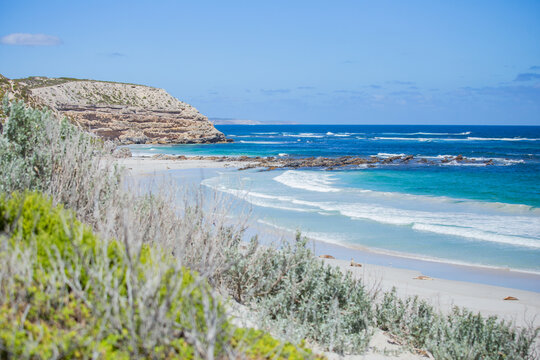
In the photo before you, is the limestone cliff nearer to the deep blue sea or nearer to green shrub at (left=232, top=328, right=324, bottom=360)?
the deep blue sea

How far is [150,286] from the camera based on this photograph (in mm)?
2639

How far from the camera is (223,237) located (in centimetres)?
589

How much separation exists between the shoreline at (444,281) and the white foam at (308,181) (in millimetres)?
10440

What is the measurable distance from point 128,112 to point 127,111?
0.46 meters

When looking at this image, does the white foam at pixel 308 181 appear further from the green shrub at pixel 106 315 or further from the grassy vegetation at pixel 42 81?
the grassy vegetation at pixel 42 81

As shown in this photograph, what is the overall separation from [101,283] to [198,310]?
2.19 feet

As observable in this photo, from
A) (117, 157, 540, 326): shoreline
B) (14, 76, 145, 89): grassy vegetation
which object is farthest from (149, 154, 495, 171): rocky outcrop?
(14, 76, 145, 89): grassy vegetation

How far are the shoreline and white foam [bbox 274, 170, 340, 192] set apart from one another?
10.4m

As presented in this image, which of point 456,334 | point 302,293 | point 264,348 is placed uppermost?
point 264,348

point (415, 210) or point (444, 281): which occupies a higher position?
point (415, 210)

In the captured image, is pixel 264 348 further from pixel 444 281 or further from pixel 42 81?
pixel 42 81

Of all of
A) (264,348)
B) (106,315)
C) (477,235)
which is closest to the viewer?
(106,315)

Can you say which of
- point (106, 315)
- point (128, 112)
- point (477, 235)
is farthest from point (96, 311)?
point (128, 112)

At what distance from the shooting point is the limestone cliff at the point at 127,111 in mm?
62906
